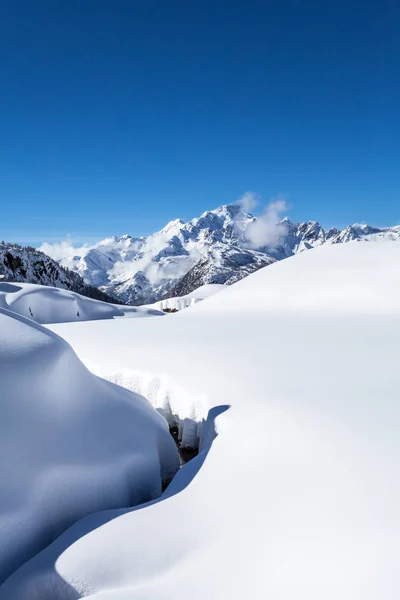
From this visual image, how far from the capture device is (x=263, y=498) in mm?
2709

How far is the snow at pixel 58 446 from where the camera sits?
2.82m

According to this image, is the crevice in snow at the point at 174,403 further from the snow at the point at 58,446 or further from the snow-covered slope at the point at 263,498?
the snow at the point at 58,446

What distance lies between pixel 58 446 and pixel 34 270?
75.3 metres

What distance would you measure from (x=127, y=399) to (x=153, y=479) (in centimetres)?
105

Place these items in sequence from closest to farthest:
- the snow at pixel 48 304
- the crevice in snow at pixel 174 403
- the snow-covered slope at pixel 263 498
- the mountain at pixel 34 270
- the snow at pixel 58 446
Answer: the snow-covered slope at pixel 263 498, the snow at pixel 58 446, the crevice in snow at pixel 174 403, the snow at pixel 48 304, the mountain at pixel 34 270

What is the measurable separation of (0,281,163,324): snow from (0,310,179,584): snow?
19658mm

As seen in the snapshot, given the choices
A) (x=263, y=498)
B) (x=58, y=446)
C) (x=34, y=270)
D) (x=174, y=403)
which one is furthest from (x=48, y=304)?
(x=34, y=270)

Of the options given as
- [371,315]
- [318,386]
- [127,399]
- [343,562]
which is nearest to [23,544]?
[127,399]

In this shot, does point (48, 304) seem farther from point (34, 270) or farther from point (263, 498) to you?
point (34, 270)

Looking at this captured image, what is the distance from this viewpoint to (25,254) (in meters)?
71.9

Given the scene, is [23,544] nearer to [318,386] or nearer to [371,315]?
[318,386]

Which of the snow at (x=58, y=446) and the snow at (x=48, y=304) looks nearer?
the snow at (x=58, y=446)

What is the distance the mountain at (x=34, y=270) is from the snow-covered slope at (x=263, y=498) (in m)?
67.1

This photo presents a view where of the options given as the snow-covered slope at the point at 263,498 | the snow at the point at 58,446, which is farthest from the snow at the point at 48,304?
the snow at the point at 58,446
